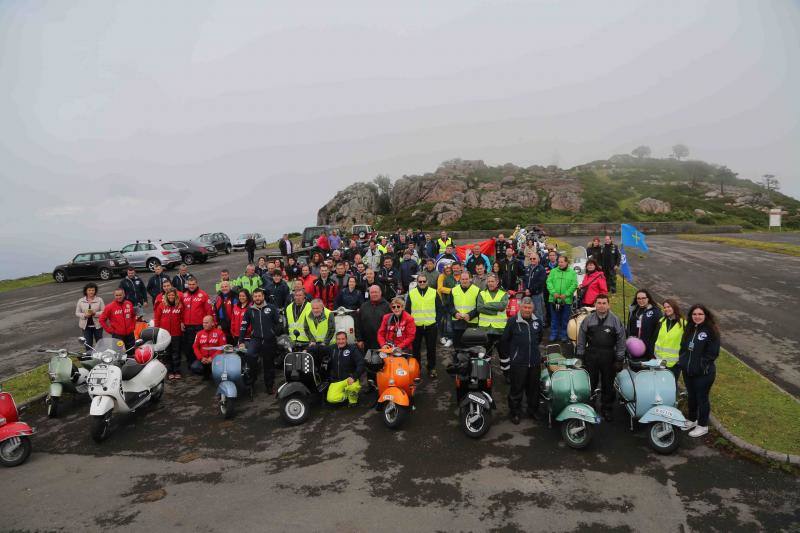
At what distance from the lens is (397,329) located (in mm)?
7684

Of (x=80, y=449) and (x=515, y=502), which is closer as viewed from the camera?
(x=515, y=502)

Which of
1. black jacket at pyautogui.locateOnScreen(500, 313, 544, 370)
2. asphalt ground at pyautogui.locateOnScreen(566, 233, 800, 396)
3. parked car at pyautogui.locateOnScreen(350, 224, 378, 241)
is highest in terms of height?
parked car at pyautogui.locateOnScreen(350, 224, 378, 241)

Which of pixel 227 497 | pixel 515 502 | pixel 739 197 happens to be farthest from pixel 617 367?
pixel 739 197

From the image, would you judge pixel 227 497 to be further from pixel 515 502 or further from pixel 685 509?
pixel 685 509

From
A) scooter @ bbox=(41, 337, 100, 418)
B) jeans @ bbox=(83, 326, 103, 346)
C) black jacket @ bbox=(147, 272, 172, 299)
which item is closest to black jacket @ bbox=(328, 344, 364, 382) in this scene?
scooter @ bbox=(41, 337, 100, 418)

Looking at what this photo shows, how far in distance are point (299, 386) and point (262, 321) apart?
1.69m

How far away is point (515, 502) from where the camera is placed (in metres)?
4.98

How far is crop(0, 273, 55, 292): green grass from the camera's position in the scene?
26.0m

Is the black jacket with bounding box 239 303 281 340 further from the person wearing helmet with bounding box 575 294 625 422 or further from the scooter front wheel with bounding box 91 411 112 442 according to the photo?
the person wearing helmet with bounding box 575 294 625 422

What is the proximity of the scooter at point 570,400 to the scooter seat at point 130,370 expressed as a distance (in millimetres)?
6857

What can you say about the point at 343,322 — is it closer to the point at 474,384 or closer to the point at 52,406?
the point at 474,384

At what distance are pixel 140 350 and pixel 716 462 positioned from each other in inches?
351

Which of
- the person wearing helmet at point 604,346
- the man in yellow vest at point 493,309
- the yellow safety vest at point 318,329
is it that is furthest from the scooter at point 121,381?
the person wearing helmet at point 604,346

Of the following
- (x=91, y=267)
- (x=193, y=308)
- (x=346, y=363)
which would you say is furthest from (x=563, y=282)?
(x=91, y=267)
